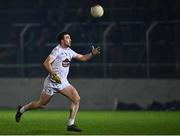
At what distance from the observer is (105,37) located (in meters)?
24.7

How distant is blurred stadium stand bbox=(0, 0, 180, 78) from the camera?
958 inches

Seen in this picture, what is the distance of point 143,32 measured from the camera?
24594 mm

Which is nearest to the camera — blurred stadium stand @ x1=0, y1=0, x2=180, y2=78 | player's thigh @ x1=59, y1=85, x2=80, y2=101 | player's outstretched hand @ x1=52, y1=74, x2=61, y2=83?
player's outstretched hand @ x1=52, y1=74, x2=61, y2=83

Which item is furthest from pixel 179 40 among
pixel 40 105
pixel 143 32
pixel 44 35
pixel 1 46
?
pixel 40 105

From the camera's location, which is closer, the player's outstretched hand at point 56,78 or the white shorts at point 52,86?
the player's outstretched hand at point 56,78

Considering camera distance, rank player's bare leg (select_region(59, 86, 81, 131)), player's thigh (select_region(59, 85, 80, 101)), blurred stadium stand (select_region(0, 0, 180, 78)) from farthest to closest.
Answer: blurred stadium stand (select_region(0, 0, 180, 78)) → player's thigh (select_region(59, 85, 80, 101)) → player's bare leg (select_region(59, 86, 81, 131))

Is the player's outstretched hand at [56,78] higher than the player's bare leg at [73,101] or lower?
higher

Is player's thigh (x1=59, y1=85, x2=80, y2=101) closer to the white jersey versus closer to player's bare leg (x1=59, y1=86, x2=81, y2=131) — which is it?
player's bare leg (x1=59, y1=86, x2=81, y2=131)

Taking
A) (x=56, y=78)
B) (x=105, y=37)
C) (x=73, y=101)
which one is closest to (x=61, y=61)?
(x=56, y=78)

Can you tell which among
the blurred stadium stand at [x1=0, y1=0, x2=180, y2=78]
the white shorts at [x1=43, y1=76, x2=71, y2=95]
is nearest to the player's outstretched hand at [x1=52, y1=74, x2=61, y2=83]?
the white shorts at [x1=43, y1=76, x2=71, y2=95]

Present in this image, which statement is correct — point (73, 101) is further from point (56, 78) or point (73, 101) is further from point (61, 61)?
point (61, 61)

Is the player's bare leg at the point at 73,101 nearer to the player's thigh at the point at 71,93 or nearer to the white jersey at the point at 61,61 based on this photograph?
the player's thigh at the point at 71,93

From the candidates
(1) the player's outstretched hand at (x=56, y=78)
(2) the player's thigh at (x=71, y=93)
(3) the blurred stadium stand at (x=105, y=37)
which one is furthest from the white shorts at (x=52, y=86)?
(3) the blurred stadium stand at (x=105, y=37)

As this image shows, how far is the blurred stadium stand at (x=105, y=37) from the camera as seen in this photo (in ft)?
79.9
